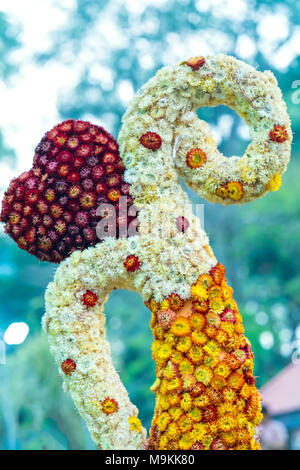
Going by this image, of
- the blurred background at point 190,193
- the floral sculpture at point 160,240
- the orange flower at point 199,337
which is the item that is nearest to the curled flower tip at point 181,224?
the floral sculpture at point 160,240

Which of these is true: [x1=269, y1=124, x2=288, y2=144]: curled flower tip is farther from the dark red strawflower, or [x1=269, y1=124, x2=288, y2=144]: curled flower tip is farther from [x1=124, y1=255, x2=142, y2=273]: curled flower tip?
the dark red strawflower

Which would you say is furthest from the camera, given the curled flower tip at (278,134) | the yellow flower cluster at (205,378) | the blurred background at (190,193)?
the blurred background at (190,193)

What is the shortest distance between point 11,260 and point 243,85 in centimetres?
1181

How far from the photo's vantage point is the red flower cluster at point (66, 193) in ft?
9.14

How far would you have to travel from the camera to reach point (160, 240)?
8.87ft

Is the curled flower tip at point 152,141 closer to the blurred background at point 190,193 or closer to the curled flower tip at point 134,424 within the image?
the curled flower tip at point 134,424

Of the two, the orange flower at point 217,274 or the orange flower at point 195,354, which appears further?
the orange flower at point 217,274

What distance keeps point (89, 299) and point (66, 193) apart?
589 mm

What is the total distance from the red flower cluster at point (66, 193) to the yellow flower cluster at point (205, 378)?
585 mm

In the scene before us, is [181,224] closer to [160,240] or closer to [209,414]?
[160,240]

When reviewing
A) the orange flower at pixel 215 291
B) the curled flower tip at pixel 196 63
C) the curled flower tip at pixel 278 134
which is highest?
the curled flower tip at pixel 196 63

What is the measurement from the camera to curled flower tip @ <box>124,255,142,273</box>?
270 cm

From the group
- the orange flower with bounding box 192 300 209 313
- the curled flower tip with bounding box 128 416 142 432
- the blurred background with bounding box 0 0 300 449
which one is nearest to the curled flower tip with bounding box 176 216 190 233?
the orange flower with bounding box 192 300 209 313

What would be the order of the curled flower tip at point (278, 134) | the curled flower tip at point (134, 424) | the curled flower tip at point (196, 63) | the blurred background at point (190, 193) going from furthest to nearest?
1. the blurred background at point (190, 193)
2. the curled flower tip at point (196, 63)
3. the curled flower tip at point (278, 134)
4. the curled flower tip at point (134, 424)
